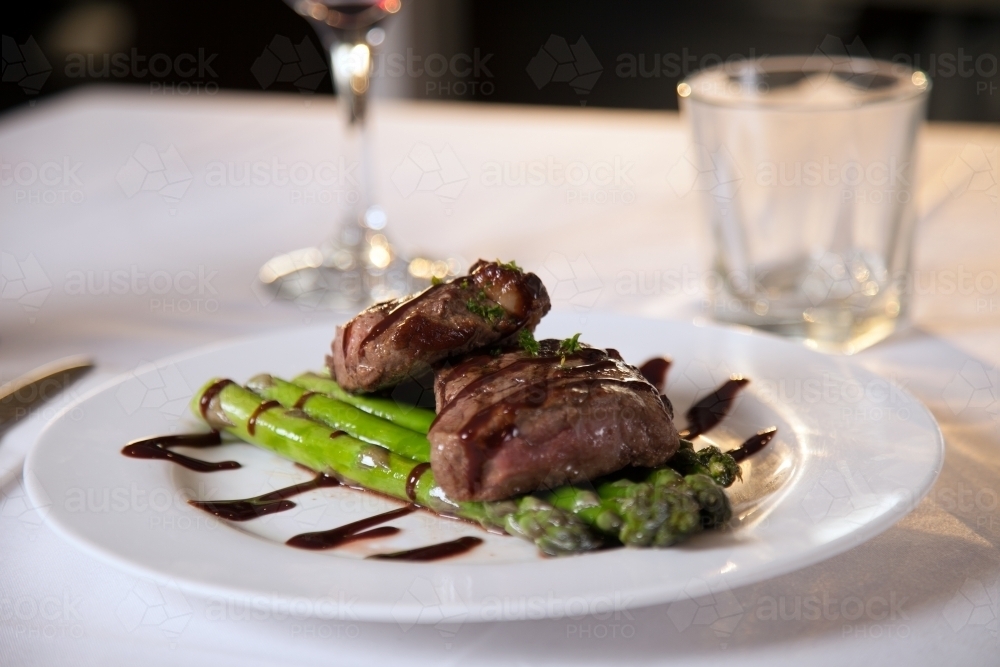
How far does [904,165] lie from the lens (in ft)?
9.16

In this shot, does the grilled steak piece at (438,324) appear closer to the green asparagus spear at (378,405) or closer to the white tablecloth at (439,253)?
the green asparagus spear at (378,405)

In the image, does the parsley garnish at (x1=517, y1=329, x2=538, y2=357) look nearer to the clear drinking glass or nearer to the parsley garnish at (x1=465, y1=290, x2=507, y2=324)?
the parsley garnish at (x1=465, y1=290, x2=507, y2=324)

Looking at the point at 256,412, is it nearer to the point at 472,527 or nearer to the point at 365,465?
the point at 365,465

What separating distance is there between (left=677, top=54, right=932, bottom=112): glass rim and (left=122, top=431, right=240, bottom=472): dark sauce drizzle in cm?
155

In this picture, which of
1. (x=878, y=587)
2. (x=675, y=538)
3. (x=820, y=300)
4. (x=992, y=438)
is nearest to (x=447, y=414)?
(x=675, y=538)

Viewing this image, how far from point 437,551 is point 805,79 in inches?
80.1

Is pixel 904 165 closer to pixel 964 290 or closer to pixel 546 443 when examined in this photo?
pixel 964 290

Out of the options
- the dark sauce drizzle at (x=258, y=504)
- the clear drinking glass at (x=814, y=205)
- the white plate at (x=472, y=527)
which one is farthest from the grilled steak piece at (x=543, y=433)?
the clear drinking glass at (x=814, y=205)

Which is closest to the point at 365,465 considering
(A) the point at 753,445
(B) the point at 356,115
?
(A) the point at 753,445

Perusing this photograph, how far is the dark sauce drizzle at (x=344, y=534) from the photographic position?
1.79m

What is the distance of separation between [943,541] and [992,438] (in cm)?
52

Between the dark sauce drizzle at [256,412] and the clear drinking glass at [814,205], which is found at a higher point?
the clear drinking glass at [814,205]

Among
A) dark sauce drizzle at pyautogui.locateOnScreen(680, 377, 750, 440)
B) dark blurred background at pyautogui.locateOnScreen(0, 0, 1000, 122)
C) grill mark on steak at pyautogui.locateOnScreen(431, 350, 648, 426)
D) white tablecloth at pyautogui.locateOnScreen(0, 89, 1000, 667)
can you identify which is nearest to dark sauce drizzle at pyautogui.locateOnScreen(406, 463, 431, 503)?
grill mark on steak at pyautogui.locateOnScreen(431, 350, 648, 426)

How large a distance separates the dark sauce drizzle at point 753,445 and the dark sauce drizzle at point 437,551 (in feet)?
1.90
